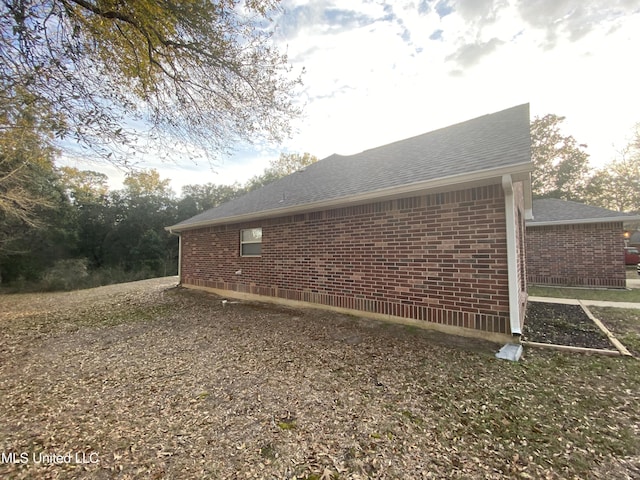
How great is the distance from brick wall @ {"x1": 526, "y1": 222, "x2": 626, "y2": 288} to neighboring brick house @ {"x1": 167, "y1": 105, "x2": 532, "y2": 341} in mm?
4897

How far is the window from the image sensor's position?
26.8 ft

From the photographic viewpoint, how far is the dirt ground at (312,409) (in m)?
1.95

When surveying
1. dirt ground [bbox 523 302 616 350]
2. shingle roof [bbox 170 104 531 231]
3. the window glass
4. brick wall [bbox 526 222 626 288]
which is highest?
shingle roof [bbox 170 104 531 231]

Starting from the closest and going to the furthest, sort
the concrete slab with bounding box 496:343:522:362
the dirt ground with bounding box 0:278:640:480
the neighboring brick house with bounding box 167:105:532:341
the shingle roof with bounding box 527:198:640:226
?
the dirt ground with bounding box 0:278:640:480 → the concrete slab with bounding box 496:343:522:362 → the neighboring brick house with bounding box 167:105:532:341 → the shingle roof with bounding box 527:198:640:226

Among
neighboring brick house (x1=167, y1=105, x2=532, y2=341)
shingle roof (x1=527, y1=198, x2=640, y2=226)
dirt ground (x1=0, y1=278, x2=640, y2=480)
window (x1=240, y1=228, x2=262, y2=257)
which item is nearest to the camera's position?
dirt ground (x1=0, y1=278, x2=640, y2=480)

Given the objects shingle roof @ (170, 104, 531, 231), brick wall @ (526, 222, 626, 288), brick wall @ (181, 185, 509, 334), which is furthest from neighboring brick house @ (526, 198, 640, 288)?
brick wall @ (181, 185, 509, 334)

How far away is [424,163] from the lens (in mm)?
5922

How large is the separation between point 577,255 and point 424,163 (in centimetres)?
958

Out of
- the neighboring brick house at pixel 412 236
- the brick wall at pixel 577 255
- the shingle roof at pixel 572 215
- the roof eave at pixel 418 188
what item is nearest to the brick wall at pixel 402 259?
the neighboring brick house at pixel 412 236

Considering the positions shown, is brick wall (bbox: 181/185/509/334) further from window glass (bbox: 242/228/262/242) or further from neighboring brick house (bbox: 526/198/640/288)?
neighboring brick house (bbox: 526/198/640/288)

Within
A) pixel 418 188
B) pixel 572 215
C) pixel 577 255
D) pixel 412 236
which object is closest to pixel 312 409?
pixel 412 236

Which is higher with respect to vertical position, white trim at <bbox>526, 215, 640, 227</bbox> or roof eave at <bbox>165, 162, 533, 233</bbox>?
roof eave at <bbox>165, 162, 533, 233</bbox>

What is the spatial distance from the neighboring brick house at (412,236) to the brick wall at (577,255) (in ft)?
16.1

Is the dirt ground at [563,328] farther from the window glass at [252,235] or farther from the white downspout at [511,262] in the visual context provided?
the window glass at [252,235]
